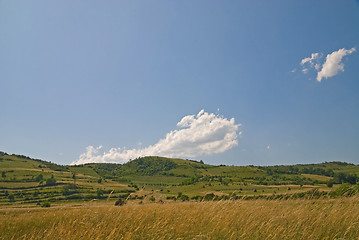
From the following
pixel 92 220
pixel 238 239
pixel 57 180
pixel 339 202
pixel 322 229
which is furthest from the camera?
pixel 57 180

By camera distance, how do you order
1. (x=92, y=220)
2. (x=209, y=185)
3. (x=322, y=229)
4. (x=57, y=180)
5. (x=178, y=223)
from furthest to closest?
(x=57, y=180)
(x=209, y=185)
(x=92, y=220)
(x=178, y=223)
(x=322, y=229)

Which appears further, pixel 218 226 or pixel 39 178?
pixel 39 178

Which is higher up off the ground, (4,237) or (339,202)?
(339,202)

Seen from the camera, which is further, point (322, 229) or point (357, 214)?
point (357, 214)

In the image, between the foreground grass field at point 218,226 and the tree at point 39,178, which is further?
the tree at point 39,178

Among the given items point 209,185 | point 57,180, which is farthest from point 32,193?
point 209,185

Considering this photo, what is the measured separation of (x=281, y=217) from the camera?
24.1 ft

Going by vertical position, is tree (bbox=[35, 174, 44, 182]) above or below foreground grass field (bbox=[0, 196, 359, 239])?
above

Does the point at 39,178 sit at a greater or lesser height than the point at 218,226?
greater

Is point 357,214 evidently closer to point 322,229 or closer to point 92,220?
point 322,229

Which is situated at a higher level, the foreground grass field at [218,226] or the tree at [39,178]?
the tree at [39,178]

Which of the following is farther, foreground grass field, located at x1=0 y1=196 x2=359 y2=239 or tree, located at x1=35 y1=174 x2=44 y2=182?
tree, located at x1=35 y1=174 x2=44 y2=182

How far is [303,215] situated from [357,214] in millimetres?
1770

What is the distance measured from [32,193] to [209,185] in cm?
10704
